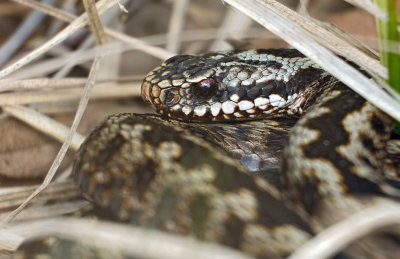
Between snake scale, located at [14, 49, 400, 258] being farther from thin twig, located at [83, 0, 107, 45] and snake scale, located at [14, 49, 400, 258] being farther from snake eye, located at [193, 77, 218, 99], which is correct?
thin twig, located at [83, 0, 107, 45]

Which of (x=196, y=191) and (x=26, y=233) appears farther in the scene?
(x=26, y=233)

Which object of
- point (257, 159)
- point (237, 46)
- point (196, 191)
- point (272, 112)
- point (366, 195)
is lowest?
point (196, 191)

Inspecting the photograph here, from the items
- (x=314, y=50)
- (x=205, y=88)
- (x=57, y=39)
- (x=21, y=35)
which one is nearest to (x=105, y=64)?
(x=21, y=35)

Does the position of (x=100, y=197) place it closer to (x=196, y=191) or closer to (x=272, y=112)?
(x=196, y=191)

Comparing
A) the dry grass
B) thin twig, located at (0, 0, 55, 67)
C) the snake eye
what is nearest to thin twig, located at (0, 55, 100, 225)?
the dry grass

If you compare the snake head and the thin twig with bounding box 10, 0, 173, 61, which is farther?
the thin twig with bounding box 10, 0, 173, 61

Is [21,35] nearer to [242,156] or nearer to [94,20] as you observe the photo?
[94,20]

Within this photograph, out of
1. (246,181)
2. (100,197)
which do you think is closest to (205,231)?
(246,181)

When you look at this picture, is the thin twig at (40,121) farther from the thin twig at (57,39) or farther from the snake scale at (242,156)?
the snake scale at (242,156)

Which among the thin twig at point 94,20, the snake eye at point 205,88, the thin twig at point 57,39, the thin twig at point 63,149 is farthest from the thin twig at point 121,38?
the snake eye at point 205,88
